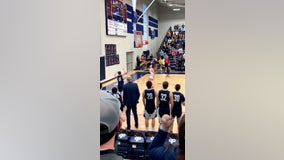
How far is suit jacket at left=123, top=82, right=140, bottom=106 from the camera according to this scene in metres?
7.62

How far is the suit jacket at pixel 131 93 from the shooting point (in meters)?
7.62

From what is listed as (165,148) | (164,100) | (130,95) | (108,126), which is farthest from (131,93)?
(108,126)

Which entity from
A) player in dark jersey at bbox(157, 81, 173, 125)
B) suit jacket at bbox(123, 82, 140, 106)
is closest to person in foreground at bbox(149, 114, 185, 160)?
player in dark jersey at bbox(157, 81, 173, 125)

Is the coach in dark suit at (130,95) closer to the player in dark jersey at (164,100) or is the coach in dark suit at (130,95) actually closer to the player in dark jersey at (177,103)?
the player in dark jersey at (164,100)

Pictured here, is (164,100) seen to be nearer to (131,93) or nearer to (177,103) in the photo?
(177,103)

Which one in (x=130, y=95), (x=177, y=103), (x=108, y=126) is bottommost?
(x=177, y=103)

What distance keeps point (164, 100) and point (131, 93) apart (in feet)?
3.54

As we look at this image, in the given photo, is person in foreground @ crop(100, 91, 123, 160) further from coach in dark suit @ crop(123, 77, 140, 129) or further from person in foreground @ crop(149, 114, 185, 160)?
coach in dark suit @ crop(123, 77, 140, 129)

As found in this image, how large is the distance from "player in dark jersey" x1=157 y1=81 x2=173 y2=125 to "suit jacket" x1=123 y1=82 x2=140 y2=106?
77cm

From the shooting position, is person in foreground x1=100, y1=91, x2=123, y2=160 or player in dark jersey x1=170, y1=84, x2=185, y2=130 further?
player in dark jersey x1=170, y1=84, x2=185, y2=130

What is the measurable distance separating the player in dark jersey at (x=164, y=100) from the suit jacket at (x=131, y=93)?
77cm

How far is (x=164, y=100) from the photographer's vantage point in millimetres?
7098
